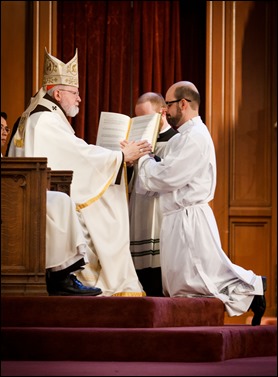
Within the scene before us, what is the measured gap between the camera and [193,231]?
21.6ft

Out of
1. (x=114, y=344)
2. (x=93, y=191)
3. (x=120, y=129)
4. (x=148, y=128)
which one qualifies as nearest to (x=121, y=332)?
(x=114, y=344)

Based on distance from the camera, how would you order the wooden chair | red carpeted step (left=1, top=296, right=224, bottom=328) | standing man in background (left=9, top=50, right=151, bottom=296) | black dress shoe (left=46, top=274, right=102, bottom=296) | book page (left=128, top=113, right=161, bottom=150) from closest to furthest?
red carpeted step (left=1, top=296, right=224, bottom=328) < the wooden chair < black dress shoe (left=46, top=274, right=102, bottom=296) < standing man in background (left=9, top=50, right=151, bottom=296) < book page (left=128, top=113, right=161, bottom=150)

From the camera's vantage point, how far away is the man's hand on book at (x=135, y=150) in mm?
6680

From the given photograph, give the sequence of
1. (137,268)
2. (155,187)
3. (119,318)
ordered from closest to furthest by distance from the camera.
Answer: (119,318), (155,187), (137,268)

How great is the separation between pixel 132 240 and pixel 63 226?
4.45ft

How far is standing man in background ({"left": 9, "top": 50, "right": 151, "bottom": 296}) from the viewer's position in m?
6.62

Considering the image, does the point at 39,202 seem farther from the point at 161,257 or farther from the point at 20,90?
the point at 20,90

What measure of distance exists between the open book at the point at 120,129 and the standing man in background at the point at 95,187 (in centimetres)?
12

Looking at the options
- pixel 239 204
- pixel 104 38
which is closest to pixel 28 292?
pixel 239 204

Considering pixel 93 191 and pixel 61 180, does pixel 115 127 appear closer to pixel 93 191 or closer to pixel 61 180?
pixel 93 191

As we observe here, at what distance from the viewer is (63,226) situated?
5910 millimetres

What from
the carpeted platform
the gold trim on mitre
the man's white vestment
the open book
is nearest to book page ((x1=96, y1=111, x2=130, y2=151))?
the open book

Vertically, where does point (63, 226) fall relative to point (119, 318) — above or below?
above

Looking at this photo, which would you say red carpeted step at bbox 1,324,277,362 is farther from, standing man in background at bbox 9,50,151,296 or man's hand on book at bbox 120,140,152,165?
man's hand on book at bbox 120,140,152,165
